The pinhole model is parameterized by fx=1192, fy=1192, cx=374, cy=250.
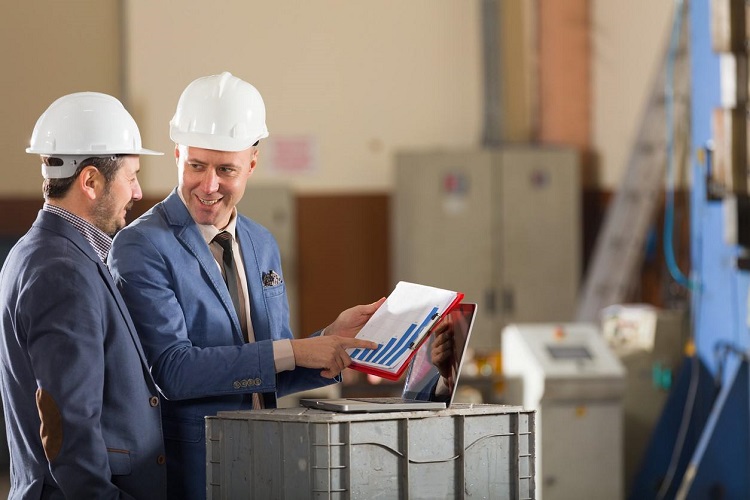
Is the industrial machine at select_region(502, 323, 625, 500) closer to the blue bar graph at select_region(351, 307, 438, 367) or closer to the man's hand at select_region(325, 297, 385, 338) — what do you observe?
the man's hand at select_region(325, 297, 385, 338)

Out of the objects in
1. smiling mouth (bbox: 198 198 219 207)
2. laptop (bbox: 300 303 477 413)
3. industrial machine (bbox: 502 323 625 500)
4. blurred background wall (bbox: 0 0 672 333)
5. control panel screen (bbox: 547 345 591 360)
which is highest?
blurred background wall (bbox: 0 0 672 333)

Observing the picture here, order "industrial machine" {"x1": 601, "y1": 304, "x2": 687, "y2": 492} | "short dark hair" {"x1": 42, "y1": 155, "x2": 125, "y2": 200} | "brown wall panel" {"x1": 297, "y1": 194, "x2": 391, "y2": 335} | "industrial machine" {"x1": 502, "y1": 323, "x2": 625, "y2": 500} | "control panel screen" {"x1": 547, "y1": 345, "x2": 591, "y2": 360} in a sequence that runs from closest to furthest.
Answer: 1. "short dark hair" {"x1": 42, "y1": 155, "x2": 125, "y2": 200}
2. "industrial machine" {"x1": 502, "y1": 323, "x2": 625, "y2": 500}
3. "control panel screen" {"x1": 547, "y1": 345, "x2": 591, "y2": 360}
4. "industrial machine" {"x1": 601, "y1": 304, "x2": 687, "y2": 492}
5. "brown wall panel" {"x1": 297, "y1": 194, "x2": 391, "y2": 335}

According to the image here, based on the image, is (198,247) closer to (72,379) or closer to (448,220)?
(72,379)

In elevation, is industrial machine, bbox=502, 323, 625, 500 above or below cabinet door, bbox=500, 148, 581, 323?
below

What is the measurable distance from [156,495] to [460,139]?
5.76 meters

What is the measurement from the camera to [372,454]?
83.0 inches

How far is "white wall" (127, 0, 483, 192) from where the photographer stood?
25.0ft

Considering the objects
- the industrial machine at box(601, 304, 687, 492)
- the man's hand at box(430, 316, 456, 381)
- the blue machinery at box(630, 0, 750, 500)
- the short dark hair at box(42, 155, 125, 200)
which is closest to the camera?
the man's hand at box(430, 316, 456, 381)

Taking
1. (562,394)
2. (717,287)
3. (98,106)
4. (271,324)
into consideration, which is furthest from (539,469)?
(98,106)

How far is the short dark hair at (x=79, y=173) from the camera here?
2.44 meters

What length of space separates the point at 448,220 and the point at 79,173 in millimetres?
4976

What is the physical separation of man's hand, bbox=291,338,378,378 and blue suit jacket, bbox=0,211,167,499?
0.30 m

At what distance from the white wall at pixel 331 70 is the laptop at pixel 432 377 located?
5.39 meters

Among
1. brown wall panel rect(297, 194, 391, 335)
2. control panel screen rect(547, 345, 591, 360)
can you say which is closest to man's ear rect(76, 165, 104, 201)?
control panel screen rect(547, 345, 591, 360)
